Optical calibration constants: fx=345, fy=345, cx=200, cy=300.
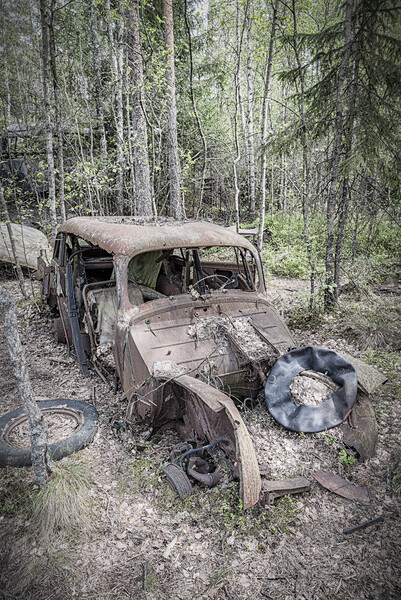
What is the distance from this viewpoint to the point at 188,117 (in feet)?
42.4

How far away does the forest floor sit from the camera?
6.88 feet

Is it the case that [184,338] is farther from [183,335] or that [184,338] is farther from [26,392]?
[26,392]

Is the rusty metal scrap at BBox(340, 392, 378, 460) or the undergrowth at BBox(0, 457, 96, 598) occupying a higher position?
the rusty metal scrap at BBox(340, 392, 378, 460)

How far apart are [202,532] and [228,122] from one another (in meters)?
19.5

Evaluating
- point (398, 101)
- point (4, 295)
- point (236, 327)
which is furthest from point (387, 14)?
point (4, 295)

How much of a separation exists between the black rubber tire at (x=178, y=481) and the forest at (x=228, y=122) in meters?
4.26

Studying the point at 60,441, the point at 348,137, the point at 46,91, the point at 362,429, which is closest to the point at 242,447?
the point at 362,429

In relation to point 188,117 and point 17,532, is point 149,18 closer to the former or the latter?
point 188,117

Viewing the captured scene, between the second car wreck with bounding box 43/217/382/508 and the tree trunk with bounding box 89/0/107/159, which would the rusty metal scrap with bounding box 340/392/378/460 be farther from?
the tree trunk with bounding box 89/0/107/159

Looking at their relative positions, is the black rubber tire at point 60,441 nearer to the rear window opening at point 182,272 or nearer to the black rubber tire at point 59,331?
the rear window opening at point 182,272

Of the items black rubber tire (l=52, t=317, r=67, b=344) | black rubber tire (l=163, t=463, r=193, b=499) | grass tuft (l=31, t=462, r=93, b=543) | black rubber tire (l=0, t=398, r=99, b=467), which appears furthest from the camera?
black rubber tire (l=52, t=317, r=67, b=344)

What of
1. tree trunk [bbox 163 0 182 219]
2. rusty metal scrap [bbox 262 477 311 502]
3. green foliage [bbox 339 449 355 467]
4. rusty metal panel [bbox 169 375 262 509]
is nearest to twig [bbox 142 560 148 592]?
rusty metal panel [bbox 169 375 262 509]

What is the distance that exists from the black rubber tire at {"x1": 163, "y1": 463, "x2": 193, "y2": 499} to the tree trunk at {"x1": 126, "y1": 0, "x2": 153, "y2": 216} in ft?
23.1

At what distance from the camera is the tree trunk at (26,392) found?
2311mm
